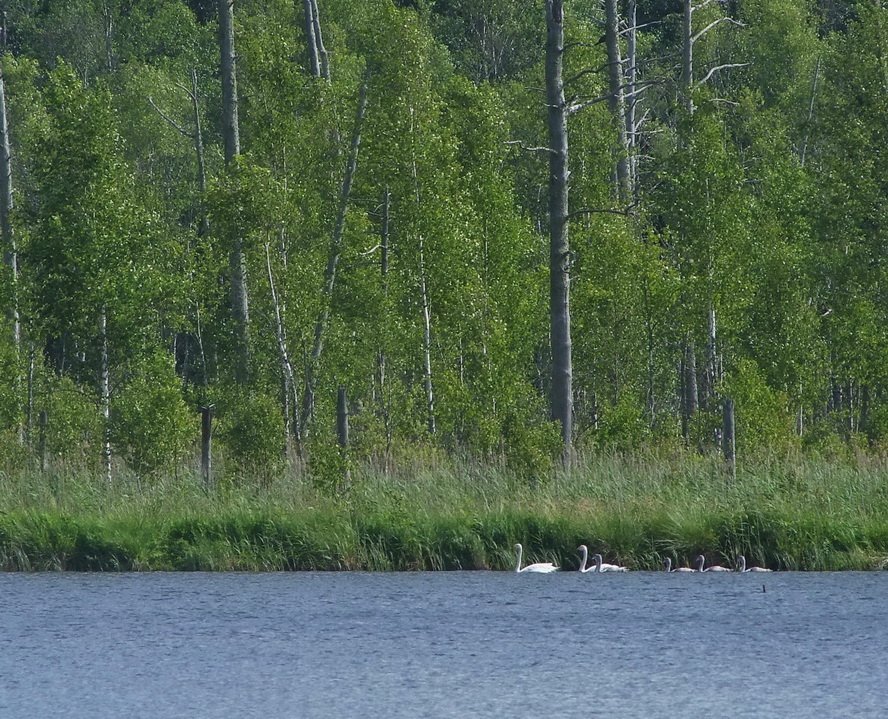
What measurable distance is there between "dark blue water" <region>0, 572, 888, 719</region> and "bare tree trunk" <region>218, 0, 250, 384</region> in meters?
7.60

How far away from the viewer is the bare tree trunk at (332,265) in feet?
97.0

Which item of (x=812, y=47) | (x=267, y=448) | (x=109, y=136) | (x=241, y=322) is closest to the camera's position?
(x=267, y=448)

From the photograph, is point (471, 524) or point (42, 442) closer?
point (471, 524)

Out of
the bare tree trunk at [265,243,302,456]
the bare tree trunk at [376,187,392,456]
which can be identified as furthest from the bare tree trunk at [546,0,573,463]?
the bare tree trunk at [265,243,302,456]

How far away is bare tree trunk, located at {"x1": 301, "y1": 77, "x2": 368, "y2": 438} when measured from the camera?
97.0ft

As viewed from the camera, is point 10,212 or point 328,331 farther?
point 328,331

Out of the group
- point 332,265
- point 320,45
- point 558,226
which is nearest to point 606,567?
point 558,226

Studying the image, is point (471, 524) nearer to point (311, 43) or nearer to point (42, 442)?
point (42, 442)

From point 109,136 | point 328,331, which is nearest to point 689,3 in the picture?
point 328,331

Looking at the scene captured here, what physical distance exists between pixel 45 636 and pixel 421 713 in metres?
5.38

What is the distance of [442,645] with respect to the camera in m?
17.2

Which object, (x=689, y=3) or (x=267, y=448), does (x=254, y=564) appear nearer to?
(x=267, y=448)

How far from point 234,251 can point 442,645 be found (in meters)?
12.8

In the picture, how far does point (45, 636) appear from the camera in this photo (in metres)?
18.0
